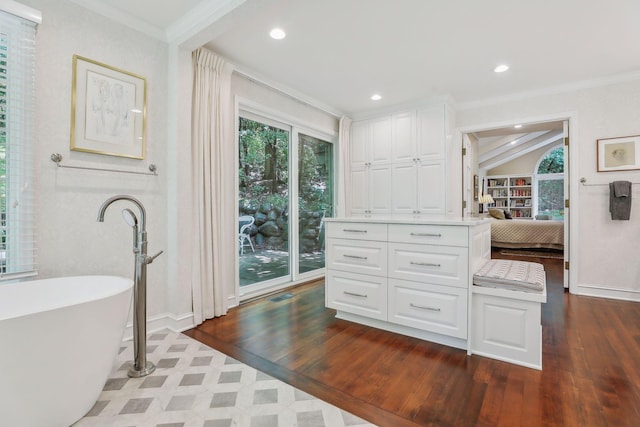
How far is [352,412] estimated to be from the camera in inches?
58.0

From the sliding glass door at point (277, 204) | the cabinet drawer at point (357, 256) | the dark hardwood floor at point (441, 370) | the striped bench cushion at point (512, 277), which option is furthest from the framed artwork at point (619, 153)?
the sliding glass door at point (277, 204)

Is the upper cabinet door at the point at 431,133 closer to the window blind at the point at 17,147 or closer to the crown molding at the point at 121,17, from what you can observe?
the crown molding at the point at 121,17

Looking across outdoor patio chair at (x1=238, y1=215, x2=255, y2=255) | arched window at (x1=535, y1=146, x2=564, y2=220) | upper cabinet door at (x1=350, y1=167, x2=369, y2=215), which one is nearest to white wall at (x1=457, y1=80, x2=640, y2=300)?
upper cabinet door at (x1=350, y1=167, x2=369, y2=215)

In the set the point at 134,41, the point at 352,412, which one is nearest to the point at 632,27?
the point at 352,412

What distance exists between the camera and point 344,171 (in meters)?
4.73

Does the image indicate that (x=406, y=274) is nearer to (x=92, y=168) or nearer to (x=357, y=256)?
(x=357, y=256)

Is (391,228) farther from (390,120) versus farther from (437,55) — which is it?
(390,120)

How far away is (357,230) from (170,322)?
1714 millimetres

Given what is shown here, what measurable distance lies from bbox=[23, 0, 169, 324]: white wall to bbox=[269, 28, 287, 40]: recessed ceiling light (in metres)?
0.91

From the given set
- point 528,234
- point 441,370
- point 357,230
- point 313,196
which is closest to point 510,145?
point 528,234

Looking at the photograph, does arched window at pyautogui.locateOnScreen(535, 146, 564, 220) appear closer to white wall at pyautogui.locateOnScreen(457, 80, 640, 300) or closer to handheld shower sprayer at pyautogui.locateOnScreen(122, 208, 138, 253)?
white wall at pyautogui.locateOnScreen(457, 80, 640, 300)

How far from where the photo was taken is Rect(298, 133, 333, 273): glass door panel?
4188mm

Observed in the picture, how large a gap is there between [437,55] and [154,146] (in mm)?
2682

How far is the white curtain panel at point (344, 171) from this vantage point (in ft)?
15.4
